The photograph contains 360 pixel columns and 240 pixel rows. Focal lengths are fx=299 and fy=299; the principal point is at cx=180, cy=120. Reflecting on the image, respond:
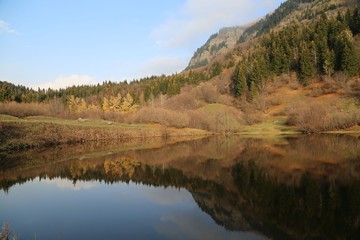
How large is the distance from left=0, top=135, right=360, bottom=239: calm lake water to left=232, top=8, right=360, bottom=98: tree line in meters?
74.9

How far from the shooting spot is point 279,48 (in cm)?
11838

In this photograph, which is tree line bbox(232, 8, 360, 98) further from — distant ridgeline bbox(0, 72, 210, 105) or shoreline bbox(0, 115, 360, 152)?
distant ridgeline bbox(0, 72, 210, 105)

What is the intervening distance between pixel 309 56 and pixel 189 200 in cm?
9897

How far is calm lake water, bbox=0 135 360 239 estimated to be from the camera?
474 inches

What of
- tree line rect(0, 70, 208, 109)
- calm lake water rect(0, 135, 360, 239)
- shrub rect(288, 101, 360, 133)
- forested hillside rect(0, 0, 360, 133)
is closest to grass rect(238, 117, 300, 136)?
forested hillside rect(0, 0, 360, 133)

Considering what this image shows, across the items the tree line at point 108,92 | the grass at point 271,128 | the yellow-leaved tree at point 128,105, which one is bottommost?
the grass at point 271,128

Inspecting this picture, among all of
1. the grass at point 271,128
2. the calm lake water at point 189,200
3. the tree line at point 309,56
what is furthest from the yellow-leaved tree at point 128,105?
the calm lake water at point 189,200

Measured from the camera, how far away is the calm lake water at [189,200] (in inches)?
474

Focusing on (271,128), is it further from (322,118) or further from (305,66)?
(305,66)

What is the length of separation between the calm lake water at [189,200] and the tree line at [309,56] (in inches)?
2951

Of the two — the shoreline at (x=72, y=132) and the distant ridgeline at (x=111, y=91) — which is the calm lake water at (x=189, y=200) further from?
the distant ridgeline at (x=111, y=91)

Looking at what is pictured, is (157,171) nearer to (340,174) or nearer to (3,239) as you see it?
(340,174)

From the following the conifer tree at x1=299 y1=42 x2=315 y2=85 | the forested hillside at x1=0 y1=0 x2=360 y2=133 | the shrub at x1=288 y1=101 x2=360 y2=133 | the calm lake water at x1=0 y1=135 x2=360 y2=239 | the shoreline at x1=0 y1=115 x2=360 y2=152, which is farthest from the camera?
the conifer tree at x1=299 y1=42 x2=315 y2=85

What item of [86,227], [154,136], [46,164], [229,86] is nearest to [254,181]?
[86,227]
